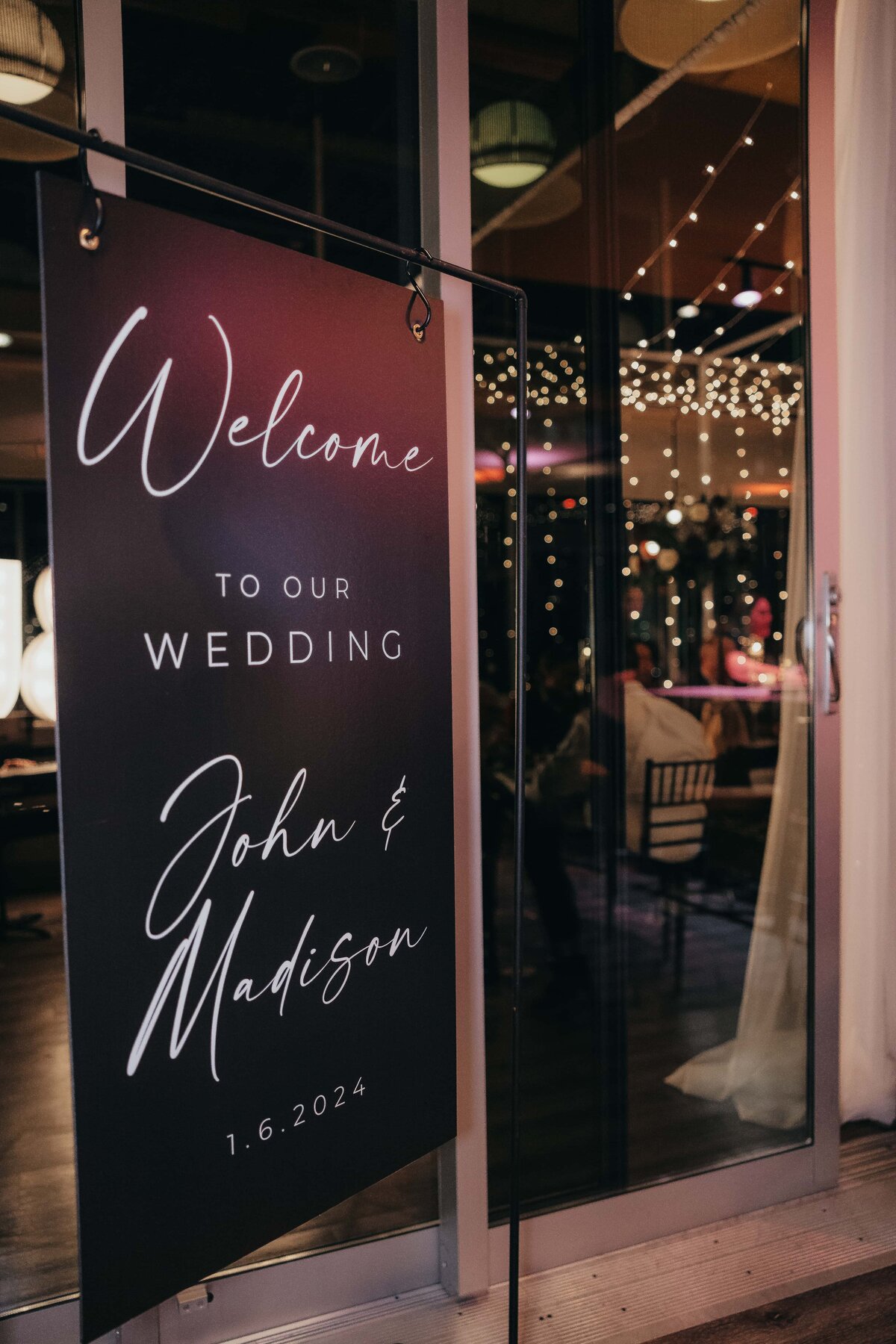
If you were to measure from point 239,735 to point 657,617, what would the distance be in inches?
75.7

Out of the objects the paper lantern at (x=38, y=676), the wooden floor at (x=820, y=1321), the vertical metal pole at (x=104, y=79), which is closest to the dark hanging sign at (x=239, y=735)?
the vertical metal pole at (x=104, y=79)

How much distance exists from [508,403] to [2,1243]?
9.65ft

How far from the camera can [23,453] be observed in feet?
6.20

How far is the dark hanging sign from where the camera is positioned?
1.21 metres

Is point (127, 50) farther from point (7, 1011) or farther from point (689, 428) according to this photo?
point (7, 1011)

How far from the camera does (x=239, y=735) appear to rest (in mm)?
1371

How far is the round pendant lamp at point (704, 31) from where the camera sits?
2.32m

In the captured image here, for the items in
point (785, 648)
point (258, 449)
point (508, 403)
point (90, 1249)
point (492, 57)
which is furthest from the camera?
point (508, 403)

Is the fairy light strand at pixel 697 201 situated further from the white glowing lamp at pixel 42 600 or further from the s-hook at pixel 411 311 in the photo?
the white glowing lamp at pixel 42 600

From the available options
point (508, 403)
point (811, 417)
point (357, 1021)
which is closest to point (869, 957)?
point (811, 417)

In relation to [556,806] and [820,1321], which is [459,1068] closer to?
[820,1321]

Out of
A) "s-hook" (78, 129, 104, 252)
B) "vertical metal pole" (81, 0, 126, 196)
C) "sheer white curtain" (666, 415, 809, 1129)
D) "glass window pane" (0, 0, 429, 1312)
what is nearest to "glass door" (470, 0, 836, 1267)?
"sheer white curtain" (666, 415, 809, 1129)

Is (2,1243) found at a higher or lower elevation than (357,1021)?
lower

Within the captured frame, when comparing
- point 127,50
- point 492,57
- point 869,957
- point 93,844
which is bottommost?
point 869,957
